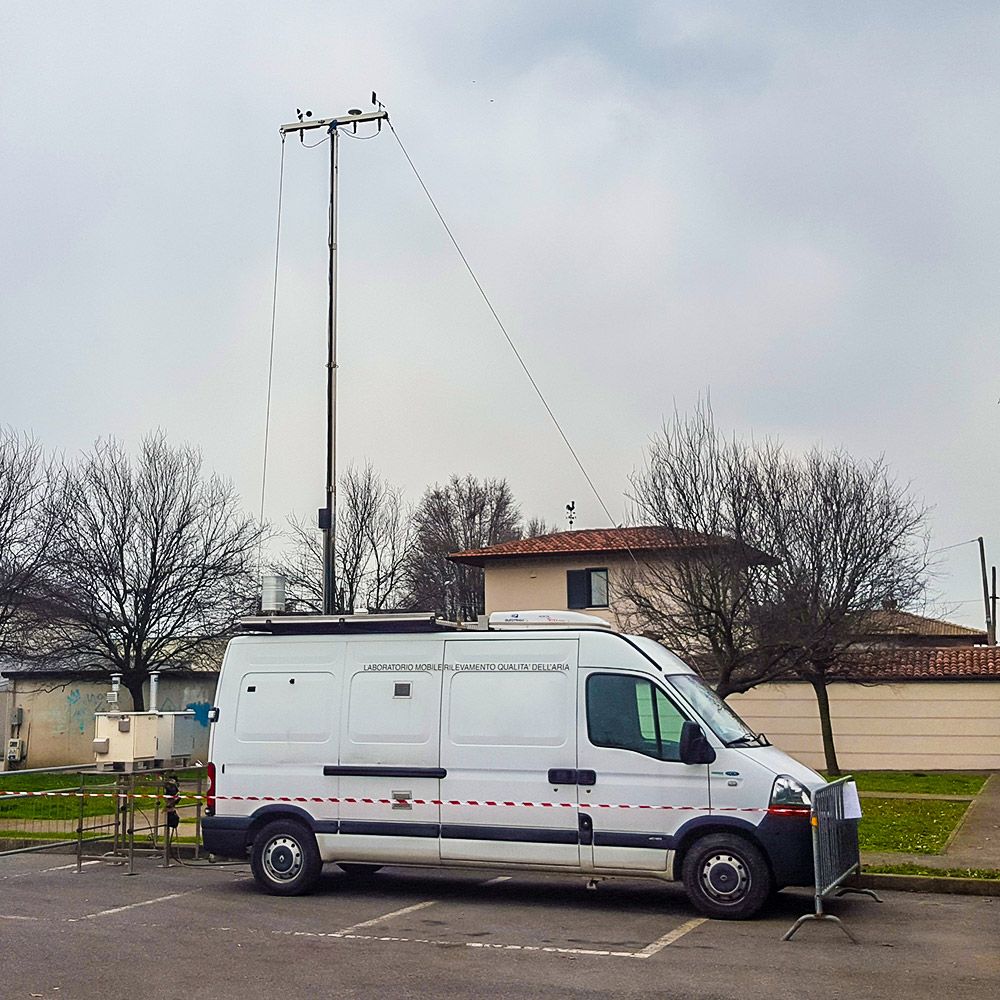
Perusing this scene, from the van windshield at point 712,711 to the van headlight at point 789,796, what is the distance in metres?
0.58

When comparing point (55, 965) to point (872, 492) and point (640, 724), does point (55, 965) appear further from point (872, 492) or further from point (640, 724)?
point (872, 492)

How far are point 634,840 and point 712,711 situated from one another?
4.49 ft

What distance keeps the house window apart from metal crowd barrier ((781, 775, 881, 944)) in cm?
2980

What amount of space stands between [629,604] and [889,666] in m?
6.50

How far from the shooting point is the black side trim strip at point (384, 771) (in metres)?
11.8

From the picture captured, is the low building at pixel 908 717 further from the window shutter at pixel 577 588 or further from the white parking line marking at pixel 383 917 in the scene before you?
the white parking line marking at pixel 383 917

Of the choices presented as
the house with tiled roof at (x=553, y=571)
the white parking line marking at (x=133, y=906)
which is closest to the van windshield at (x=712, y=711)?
the white parking line marking at (x=133, y=906)

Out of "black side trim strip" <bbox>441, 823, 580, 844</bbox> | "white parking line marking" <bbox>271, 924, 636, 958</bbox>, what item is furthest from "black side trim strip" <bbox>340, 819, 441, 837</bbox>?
"white parking line marking" <bbox>271, 924, 636, 958</bbox>

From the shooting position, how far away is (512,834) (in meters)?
11.5

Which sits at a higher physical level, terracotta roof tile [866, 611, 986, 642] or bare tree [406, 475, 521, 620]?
bare tree [406, 475, 521, 620]

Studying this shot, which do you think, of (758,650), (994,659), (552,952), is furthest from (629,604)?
Answer: (552,952)

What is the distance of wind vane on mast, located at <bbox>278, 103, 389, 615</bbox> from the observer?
1884 centimetres

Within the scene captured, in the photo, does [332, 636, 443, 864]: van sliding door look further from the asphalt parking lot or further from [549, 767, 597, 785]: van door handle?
[549, 767, 597, 785]: van door handle

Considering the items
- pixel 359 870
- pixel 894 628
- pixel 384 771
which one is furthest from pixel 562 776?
pixel 894 628
